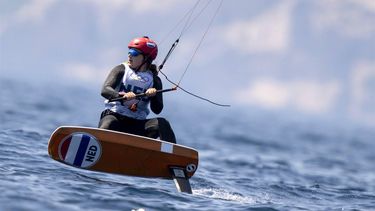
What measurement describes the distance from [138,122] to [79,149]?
1226 millimetres

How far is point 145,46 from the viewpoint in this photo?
1302cm

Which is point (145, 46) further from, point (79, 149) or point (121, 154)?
point (79, 149)

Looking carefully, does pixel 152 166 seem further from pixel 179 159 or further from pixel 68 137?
pixel 68 137

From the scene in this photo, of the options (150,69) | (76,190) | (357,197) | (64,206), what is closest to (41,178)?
(76,190)

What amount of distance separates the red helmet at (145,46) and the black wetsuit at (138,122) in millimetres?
367

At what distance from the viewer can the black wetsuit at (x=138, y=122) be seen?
12.9m

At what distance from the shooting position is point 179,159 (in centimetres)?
1293

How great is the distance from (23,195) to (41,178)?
1433 millimetres

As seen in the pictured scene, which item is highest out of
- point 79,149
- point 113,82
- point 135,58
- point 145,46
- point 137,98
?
point 145,46

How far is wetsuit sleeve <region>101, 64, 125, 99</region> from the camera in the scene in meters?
12.6

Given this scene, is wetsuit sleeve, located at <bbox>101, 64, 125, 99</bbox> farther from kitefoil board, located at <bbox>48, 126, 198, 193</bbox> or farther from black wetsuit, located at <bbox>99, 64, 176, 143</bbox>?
kitefoil board, located at <bbox>48, 126, 198, 193</bbox>

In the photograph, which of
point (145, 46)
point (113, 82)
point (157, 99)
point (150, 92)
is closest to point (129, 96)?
point (150, 92)

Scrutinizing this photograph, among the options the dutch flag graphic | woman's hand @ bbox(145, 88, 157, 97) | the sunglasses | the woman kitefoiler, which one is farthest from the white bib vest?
the dutch flag graphic

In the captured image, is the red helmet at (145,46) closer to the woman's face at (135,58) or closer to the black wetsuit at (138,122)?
the woman's face at (135,58)
